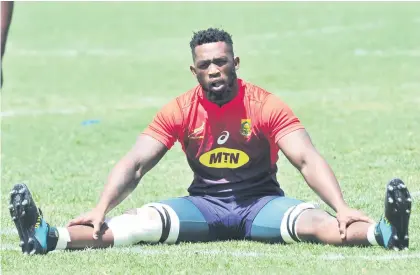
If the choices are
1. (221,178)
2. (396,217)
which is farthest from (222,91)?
(396,217)

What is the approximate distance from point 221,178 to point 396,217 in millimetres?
1575

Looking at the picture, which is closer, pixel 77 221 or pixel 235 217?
pixel 77 221

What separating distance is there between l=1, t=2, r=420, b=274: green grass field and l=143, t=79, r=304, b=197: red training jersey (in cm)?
54

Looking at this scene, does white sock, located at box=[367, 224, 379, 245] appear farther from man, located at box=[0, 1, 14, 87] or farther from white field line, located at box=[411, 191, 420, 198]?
man, located at box=[0, 1, 14, 87]

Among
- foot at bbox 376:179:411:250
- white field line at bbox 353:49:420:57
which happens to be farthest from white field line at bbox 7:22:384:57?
foot at bbox 376:179:411:250

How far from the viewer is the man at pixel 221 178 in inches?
331

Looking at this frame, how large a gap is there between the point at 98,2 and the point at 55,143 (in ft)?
71.3

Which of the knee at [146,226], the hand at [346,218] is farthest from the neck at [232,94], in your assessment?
the hand at [346,218]

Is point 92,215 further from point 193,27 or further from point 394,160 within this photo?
point 193,27

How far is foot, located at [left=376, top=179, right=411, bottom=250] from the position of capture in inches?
308

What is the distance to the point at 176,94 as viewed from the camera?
22266mm

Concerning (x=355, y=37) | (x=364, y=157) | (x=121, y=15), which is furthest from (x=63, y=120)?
(x=121, y=15)

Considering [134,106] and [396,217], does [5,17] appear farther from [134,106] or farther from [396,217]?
[134,106]

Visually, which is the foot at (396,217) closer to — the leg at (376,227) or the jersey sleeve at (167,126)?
the leg at (376,227)
